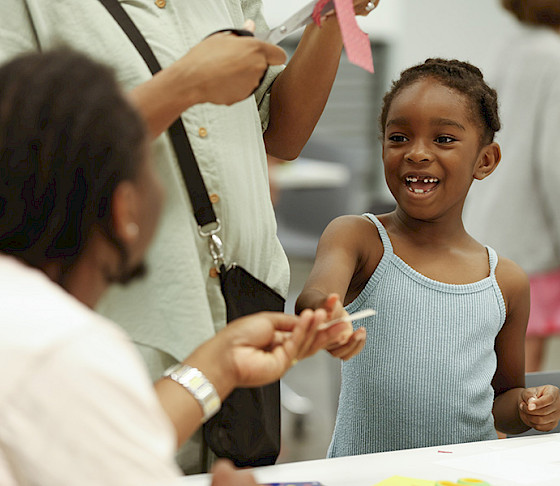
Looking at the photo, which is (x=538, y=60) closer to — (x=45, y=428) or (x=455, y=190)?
(x=455, y=190)

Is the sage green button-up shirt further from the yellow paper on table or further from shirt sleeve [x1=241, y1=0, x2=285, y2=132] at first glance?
the yellow paper on table

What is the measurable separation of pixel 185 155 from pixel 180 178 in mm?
34

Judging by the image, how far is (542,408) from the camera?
4.82ft

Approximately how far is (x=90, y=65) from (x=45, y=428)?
0.34 m

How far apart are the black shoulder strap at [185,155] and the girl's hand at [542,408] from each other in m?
0.69

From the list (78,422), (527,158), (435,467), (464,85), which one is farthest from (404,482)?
(527,158)

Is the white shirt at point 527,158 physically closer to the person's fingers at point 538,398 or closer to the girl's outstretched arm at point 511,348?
the girl's outstretched arm at point 511,348

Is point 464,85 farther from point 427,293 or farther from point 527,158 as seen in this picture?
point 527,158

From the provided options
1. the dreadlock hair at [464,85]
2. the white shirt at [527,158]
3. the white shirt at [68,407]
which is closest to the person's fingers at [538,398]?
the dreadlock hair at [464,85]

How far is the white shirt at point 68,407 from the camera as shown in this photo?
26.0 inches

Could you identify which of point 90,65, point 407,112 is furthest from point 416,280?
point 90,65

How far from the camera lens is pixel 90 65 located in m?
0.78

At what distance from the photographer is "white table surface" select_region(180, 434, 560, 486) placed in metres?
1.17

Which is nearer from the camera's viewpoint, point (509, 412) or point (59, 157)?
point (59, 157)
